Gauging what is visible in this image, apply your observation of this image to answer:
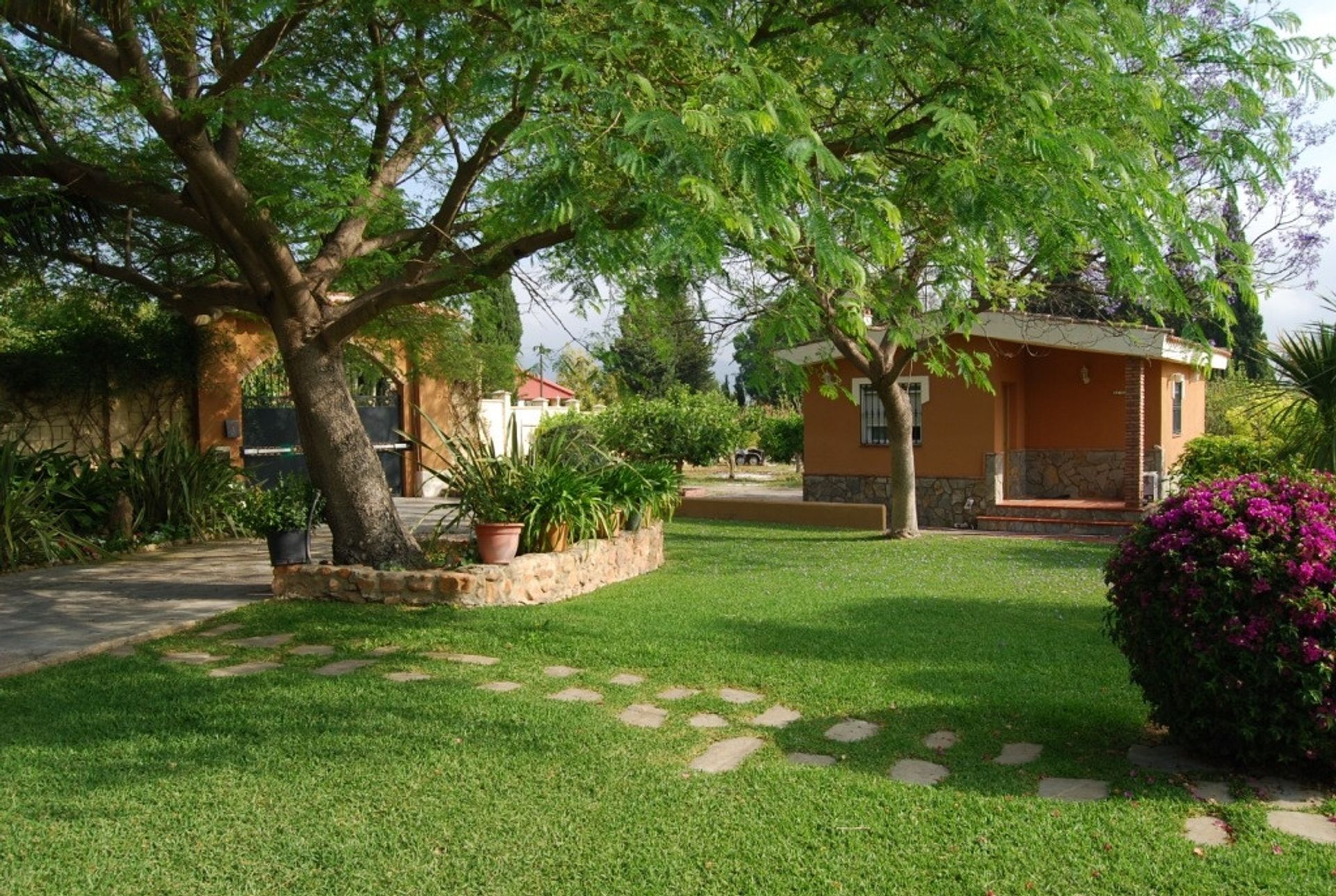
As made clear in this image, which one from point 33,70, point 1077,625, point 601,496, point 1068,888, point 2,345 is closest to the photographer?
point 1068,888

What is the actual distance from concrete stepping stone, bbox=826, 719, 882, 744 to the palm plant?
535 cm

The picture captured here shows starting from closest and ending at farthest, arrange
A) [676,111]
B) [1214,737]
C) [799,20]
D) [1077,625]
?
[1214,737]
[676,111]
[799,20]
[1077,625]

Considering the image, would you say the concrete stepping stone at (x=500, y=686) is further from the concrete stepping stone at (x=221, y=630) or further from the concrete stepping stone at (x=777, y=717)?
the concrete stepping stone at (x=221, y=630)

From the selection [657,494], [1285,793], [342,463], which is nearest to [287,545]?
[342,463]

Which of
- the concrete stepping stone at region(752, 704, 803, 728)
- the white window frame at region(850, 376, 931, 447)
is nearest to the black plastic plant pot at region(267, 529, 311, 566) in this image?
the concrete stepping stone at region(752, 704, 803, 728)

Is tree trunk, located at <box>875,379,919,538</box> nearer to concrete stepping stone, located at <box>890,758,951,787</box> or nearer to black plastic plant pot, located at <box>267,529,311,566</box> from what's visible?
black plastic plant pot, located at <box>267,529,311,566</box>

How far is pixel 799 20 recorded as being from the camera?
7.13 m

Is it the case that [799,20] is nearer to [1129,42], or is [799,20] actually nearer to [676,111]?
[676,111]

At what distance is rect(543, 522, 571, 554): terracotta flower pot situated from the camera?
10375 mm

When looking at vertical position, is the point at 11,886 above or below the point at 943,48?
below

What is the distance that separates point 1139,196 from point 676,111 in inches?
106

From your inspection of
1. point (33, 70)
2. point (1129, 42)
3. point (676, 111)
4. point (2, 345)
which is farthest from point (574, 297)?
point (2, 345)

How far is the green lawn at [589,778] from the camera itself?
3.81 meters

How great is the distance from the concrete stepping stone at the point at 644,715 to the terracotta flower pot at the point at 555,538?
14.7 feet
